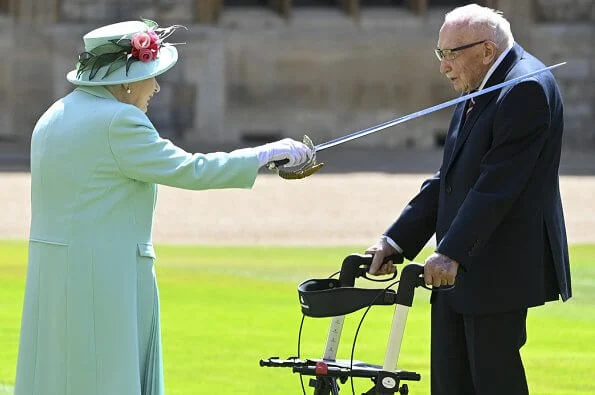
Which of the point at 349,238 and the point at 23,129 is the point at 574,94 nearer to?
the point at 23,129

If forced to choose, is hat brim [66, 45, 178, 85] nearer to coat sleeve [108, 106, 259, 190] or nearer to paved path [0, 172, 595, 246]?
coat sleeve [108, 106, 259, 190]

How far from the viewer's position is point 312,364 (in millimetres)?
5520

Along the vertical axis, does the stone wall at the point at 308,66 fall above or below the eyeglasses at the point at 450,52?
below

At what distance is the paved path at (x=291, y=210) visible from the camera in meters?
16.2

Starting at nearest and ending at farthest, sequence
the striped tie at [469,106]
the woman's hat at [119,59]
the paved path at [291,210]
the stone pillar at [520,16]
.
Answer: the woman's hat at [119,59]
the striped tie at [469,106]
the paved path at [291,210]
the stone pillar at [520,16]

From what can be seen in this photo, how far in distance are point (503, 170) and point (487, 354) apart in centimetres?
66

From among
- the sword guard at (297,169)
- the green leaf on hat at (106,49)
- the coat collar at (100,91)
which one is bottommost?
the sword guard at (297,169)

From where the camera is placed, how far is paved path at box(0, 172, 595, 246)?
16250 mm

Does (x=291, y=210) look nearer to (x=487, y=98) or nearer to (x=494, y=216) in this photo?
(x=487, y=98)

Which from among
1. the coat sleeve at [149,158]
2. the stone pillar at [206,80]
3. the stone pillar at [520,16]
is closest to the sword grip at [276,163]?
the coat sleeve at [149,158]

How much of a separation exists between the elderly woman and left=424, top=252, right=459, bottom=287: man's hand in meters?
0.59

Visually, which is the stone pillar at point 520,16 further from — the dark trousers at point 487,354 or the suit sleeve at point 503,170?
the suit sleeve at point 503,170

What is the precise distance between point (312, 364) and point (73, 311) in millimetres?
816

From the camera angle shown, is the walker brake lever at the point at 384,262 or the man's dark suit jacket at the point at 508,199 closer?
the man's dark suit jacket at the point at 508,199
